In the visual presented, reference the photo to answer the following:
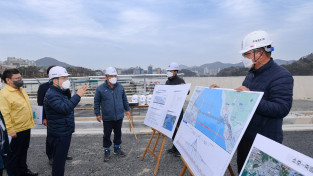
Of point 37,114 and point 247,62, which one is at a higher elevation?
point 247,62

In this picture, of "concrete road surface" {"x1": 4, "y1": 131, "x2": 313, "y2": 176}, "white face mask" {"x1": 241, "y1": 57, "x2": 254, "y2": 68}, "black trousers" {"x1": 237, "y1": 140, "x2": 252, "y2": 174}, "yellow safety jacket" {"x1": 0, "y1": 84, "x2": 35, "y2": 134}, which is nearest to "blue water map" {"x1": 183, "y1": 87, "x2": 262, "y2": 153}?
"white face mask" {"x1": 241, "y1": 57, "x2": 254, "y2": 68}

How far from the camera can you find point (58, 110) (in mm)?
2605

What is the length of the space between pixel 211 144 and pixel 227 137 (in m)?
0.23

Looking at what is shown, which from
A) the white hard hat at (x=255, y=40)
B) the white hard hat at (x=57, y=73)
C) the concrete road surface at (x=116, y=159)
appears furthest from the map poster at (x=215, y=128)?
the white hard hat at (x=57, y=73)

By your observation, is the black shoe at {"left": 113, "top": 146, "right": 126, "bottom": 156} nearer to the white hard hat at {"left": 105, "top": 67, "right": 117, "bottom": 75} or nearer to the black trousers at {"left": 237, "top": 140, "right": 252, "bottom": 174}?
the white hard hat at {"left": 105, "top": 67, "right": 117, "bottom": 75}

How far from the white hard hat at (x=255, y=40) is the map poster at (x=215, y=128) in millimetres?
567

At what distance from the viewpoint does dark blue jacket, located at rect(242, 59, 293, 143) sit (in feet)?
5.79

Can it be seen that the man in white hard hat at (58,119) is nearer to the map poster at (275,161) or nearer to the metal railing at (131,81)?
the map poster at (275,161)

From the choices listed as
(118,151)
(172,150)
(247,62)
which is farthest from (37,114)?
(247,62)

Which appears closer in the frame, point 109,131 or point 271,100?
point 271,100

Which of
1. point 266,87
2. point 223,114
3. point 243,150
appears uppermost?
point 266,87

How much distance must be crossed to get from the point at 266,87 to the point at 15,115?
3.71 meters

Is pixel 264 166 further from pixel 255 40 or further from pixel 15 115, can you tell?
pixel 15 115

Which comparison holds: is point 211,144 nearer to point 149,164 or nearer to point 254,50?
point 254,50
